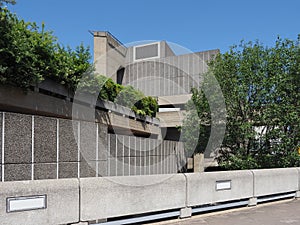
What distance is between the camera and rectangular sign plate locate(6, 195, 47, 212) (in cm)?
518

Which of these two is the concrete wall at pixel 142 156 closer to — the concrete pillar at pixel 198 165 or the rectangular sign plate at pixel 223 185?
the concrete pillar at pixel 198 165

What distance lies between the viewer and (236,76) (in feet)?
46.3

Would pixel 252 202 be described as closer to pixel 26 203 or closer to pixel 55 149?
pixel 55 149

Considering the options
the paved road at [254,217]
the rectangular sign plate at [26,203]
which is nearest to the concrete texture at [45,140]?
the rectangular sign plate at [26,203]

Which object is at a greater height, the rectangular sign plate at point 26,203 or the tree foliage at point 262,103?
the tree foliage at point 262,103

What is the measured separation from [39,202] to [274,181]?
7476mm

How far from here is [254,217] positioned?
7.84 m

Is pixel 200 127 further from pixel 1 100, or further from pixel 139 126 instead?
pixel 1 100

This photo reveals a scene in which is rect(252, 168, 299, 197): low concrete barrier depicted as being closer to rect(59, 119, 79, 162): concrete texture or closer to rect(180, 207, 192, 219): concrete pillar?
rect(180, 207, 192, 219): concrete pillar

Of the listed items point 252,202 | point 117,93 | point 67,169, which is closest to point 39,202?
point 67,169

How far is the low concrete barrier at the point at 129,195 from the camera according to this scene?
243 inches

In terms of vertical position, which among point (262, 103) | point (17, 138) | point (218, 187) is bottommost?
point (218, 187)

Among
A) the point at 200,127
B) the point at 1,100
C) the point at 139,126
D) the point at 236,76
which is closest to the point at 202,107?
the point at 200,127

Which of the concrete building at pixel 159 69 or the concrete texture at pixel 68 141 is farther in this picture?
the concrete building at pixel 159 69
